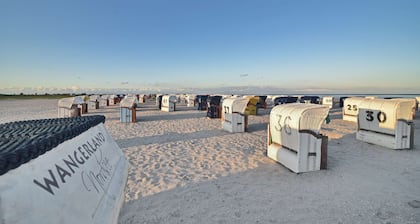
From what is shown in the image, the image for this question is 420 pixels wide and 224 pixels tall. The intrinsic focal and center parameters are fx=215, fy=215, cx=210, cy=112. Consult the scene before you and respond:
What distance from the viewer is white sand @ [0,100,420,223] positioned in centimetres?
359

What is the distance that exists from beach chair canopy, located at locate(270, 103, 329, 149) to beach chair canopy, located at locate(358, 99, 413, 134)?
3.90 meters

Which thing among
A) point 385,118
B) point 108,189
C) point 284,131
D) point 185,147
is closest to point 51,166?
point 108,189

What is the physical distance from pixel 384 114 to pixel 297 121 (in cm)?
477

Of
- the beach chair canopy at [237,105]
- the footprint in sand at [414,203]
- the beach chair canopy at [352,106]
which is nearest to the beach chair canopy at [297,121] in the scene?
the footprint in sand at [414,203]

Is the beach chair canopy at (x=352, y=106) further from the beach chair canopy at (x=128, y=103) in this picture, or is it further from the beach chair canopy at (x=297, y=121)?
the beach chair canopy at (x=128, y=103)

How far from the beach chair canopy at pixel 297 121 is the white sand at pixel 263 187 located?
83cm

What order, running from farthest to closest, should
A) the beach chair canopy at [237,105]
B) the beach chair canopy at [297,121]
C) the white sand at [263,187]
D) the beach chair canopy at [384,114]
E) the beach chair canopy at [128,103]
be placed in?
the beach chair canopy at [128,103]
the beach chair canopy at [237,105]
the beach chair canopy at [384,114]
the beach chair canopy at [297,121]
the white sand at [263,187]

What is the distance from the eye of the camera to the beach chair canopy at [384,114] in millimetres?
7445

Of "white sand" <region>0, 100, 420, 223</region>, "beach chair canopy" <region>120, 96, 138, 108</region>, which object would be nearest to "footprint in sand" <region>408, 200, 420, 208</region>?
"white sand" <region>0, 100, 420, 223</region>

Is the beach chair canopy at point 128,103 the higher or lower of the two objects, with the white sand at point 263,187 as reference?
higher

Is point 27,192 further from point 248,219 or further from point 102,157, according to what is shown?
point 248,219

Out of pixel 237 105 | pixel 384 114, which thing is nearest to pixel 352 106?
pixel 384 114

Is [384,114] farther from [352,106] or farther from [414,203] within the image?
[352,106]

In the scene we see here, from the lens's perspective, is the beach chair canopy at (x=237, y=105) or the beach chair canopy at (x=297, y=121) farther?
the beach chair canopy at (x=237, y=105)
